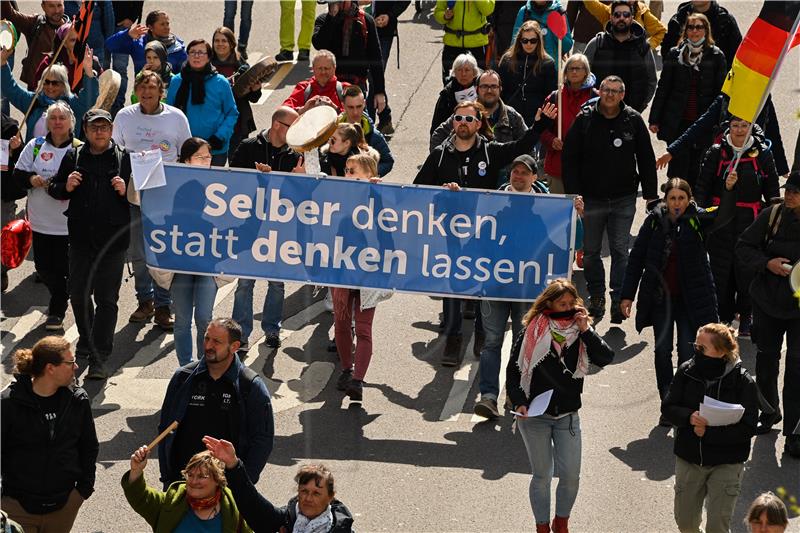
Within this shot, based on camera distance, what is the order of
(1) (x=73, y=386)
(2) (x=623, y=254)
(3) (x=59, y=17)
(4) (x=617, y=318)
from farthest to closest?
(3) (x=59, y=17), (2) (x=623, y=254), (4) (x=617, y=318), (1) (x=73, y=386)

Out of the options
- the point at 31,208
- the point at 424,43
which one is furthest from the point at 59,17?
the point at 424,43

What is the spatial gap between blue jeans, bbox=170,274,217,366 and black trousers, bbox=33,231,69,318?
5.87 ft

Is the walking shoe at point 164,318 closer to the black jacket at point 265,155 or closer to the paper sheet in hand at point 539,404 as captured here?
the black jacket at point 265,155

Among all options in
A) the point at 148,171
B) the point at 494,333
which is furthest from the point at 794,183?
the point at 148,171

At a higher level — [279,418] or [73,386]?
[73,386]

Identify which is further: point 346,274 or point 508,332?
point 508,332

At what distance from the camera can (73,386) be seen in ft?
33.3

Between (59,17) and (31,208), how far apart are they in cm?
406

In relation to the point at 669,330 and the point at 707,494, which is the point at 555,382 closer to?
the point at 707,494

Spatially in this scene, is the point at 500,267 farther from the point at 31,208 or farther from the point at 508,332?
the point at 31,208

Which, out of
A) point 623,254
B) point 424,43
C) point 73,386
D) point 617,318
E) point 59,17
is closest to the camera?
point 73,386

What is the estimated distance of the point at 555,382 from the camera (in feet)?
34.8

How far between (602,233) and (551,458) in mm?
4249

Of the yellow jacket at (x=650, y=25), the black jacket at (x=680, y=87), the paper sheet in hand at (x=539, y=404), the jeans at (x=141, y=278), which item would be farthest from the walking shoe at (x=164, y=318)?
the yellow jacket at (x=650, y=25)
